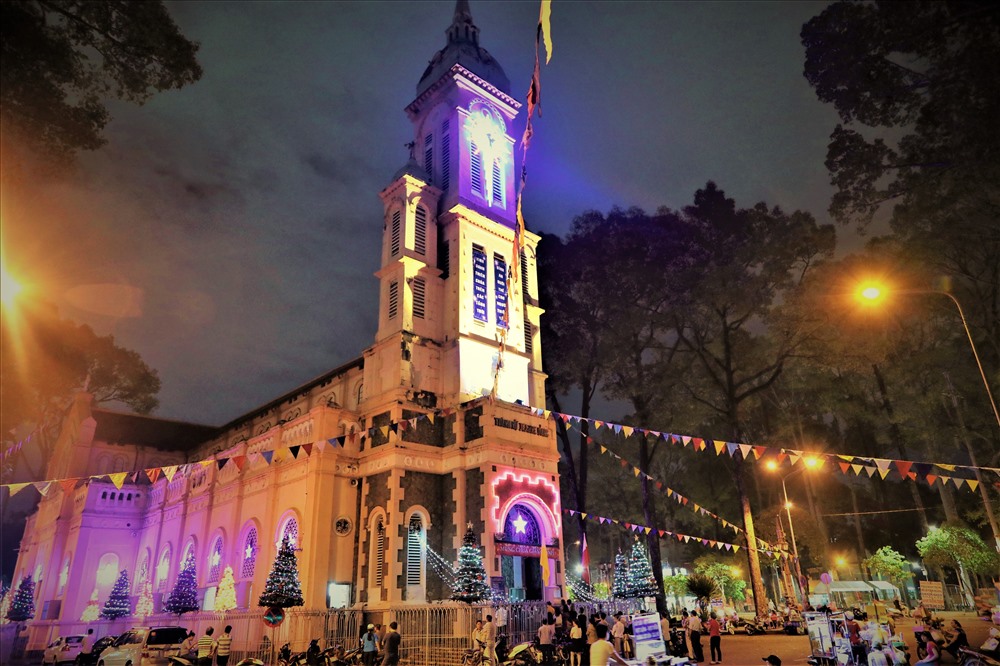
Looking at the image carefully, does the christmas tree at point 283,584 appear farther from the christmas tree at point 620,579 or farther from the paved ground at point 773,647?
the paved ground at point 773,647

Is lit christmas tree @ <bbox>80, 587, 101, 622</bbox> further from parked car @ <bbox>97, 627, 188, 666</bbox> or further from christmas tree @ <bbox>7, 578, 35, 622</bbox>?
parked car @ <bbox>97, 627, 188, 666</bbox>

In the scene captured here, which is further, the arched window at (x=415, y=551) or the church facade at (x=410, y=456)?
the church facade at (x=410, y=456)

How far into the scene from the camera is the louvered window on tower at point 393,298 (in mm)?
28422

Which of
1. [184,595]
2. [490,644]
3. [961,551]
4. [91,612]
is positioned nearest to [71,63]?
[490,644]

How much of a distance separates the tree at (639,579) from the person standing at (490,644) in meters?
8.30

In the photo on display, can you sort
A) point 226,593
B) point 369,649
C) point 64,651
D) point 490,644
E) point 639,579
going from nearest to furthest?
point 490,644, point 369,649, point 64,651, point 639,579, point 226,593

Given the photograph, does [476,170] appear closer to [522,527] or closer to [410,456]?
[410,456]

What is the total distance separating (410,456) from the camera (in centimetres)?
2502

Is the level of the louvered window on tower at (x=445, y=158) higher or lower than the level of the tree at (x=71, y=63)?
higher

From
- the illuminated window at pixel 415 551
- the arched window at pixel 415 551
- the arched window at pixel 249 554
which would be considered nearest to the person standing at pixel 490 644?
the arched window at pixel 415 551

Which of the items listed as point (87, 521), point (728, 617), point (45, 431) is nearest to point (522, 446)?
point (728, 617)

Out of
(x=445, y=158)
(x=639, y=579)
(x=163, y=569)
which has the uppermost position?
(x=445, y=158)

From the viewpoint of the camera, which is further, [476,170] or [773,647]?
[476,170]

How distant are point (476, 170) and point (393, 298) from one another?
321 inches
